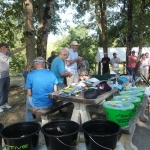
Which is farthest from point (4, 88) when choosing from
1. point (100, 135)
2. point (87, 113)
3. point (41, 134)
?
point (100, 135)

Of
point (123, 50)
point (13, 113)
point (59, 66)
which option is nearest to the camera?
point (59, 66)

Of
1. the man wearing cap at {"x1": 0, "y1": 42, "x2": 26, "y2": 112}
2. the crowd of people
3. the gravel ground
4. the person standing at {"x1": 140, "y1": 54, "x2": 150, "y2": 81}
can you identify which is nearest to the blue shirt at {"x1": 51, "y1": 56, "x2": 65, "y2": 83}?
the crowd of people

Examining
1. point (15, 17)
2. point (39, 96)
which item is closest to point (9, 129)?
point (39, 96)

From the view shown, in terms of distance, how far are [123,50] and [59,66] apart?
12515 millimetres

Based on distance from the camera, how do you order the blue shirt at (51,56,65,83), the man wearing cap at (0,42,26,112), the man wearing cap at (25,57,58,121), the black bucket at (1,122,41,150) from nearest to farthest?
1. the black bucket at (1,122,41,150)
2. the man wearing cap at (25,57,58,121)
3. the blue shirt at (51,56,65,83)
4. the man wearing cap at (0,42,26,112)

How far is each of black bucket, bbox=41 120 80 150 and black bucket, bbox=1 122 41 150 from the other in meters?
0.14

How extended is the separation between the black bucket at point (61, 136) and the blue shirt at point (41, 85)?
3.89 ft

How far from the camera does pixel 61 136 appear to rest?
6.51 ft

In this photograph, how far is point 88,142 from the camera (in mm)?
2080

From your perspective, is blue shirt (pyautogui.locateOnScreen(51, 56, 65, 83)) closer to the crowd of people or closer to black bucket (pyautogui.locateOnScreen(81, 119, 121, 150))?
the crowd of people

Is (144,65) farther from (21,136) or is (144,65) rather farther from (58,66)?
(21,136)

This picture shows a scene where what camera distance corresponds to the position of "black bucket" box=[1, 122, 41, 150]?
197 cm

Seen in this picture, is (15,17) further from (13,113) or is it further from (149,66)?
(149,66)

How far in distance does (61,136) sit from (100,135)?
0.38m
